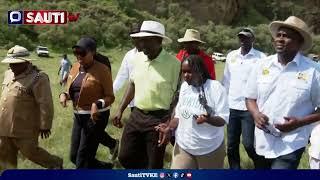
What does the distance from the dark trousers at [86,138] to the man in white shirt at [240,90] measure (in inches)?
50.6

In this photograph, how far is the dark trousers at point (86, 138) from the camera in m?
5.88

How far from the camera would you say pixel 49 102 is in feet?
18.4

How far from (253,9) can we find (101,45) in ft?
79.0

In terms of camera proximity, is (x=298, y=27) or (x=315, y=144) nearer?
(x=315, y=144)

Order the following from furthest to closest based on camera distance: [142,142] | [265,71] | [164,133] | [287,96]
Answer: [142,142], [164,133], [265,71], [287,96]

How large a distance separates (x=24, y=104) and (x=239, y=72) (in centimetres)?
212

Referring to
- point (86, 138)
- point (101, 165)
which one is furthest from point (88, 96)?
point (101, 165)

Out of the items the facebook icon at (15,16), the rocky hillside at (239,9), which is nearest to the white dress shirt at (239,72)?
the facebook icon at (15,16)

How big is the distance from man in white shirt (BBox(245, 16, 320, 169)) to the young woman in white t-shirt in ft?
1.08

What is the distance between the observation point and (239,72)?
6098 mm

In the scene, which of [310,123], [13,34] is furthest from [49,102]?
[13,34]

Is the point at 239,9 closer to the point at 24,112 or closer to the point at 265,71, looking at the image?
the point at 24,112

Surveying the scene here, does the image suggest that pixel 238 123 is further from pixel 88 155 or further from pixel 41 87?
pixel 41 87

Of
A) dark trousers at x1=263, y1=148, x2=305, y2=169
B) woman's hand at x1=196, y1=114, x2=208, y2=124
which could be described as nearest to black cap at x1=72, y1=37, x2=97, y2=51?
woman's hand at x1=196, y1=114, x2=208, y2=124
